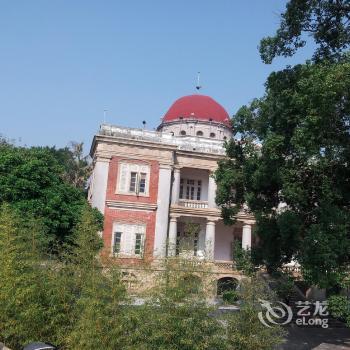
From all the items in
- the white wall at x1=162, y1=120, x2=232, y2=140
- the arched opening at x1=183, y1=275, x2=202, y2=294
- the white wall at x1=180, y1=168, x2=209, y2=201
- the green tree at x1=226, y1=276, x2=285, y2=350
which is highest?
the white wall at x1=162, y1=120, x2=232, y2=140

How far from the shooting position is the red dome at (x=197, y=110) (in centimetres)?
3294

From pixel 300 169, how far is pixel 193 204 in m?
13.9

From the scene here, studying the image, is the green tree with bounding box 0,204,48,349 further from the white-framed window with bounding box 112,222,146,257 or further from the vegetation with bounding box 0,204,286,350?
the white-framed window with bounding box 112,222,146,257

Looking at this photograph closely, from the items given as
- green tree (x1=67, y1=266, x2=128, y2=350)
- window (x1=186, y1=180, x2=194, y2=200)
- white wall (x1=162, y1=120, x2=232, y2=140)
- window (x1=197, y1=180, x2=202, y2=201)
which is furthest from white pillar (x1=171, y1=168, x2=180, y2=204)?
green tree (x1=67, y1=266, x2=128, y2=350)

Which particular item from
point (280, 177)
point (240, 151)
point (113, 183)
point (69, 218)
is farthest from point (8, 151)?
point (280, 177)

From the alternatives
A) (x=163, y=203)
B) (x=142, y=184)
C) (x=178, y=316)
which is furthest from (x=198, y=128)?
(x=178, y=316)

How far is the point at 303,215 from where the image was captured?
11.3 m

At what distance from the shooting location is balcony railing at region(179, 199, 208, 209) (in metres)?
24.3

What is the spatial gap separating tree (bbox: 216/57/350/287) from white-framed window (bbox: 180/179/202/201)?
11.9 meters

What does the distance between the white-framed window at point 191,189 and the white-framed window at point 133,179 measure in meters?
2.82

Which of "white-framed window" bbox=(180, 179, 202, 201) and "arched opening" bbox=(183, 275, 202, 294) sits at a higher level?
"white-framed window" bbox=(180, 179, 202, 201)

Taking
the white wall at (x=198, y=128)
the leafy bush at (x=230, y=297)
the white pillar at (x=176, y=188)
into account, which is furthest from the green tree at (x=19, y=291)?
the white wall at (x=198, y=128)

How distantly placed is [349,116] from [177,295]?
548 cm

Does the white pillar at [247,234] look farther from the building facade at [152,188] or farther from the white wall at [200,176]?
the white wall at [200,176]
